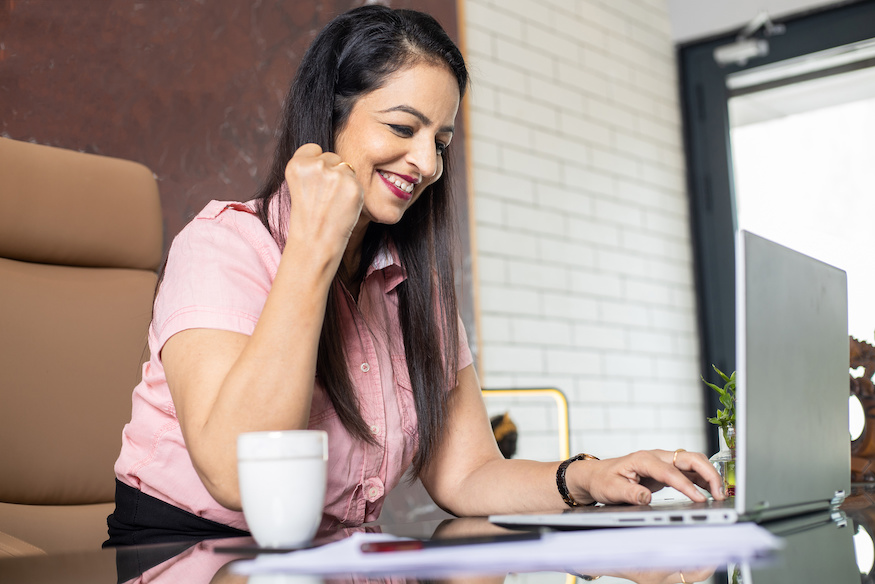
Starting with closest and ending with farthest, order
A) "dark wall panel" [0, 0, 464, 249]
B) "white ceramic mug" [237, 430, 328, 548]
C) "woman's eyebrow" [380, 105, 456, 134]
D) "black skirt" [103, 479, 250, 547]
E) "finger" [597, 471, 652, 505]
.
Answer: "white ceramic mug" [237, 430, 328, 548], "finger" [597, 471, 652, 505], "black skirt" [103, 479, 250, 547], "woman's eyebrow" [380, 105, 456, 134], "dark wall panel" [0, 0, 464, 249]

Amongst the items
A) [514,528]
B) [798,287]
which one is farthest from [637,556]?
[798,287]

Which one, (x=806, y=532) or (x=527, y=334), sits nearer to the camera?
(x=806, y=532)

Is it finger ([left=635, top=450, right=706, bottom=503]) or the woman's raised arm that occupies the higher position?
the woman's raised arm

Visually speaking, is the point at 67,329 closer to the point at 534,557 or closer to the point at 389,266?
the point at 389,266

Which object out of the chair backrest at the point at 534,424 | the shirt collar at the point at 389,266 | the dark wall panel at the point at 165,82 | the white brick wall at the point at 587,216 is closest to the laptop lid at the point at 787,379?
the shirt collar at the point at 389,266

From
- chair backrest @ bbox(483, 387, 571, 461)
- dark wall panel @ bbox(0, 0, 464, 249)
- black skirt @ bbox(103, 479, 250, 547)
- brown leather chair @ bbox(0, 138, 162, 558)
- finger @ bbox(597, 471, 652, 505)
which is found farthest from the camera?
chair backrest @ bbox(483, 387, 571, 461)

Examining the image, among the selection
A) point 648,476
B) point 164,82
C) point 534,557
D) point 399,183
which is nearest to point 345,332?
point 399,183

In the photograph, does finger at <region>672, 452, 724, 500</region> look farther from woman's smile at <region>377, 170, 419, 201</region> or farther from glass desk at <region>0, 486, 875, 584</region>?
woman's smile at <region>377, 170, 419, 201</region>

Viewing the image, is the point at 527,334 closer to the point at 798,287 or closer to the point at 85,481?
the point at 85,481

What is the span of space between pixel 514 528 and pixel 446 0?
255 centimetres

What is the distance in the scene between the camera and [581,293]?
3537 millimetres

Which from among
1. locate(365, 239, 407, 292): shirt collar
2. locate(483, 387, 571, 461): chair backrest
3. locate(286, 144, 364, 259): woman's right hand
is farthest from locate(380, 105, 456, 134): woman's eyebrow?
locate(483, 387, 571, 461): chair backrest

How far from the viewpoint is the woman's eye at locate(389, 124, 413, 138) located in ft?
4.19

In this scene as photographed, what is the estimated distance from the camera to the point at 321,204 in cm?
94
